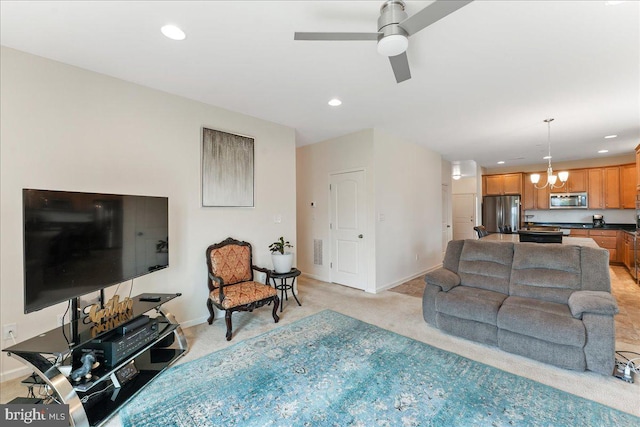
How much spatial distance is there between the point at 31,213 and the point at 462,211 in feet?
31.4

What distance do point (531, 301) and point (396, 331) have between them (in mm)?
1371

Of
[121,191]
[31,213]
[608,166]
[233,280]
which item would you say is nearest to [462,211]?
[608,166]

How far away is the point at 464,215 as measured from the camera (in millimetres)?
8727

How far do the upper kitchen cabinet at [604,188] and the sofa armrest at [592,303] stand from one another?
20.3 feet

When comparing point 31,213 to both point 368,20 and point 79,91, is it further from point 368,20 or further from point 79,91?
point 368,20

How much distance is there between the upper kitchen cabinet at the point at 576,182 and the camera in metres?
6.93

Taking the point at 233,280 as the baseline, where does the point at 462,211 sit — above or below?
above

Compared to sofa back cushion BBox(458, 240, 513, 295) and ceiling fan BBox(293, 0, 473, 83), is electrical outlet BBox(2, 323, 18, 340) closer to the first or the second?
ceiling fan BBox(293, 0, 473, 83)

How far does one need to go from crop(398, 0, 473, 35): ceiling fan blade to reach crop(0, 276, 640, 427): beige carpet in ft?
8.94

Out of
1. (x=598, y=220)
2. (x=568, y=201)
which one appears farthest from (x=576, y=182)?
(x=598, y=220)

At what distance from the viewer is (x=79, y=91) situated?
8.37 feet

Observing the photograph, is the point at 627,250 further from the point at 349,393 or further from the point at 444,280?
the point at 349,393

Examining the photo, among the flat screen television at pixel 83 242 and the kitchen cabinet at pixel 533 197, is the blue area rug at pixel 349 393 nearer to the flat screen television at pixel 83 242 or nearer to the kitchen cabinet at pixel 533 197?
the flat screen television at pixel 83 242

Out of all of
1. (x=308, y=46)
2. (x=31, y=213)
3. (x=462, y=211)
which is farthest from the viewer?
(x=462, y=211)
